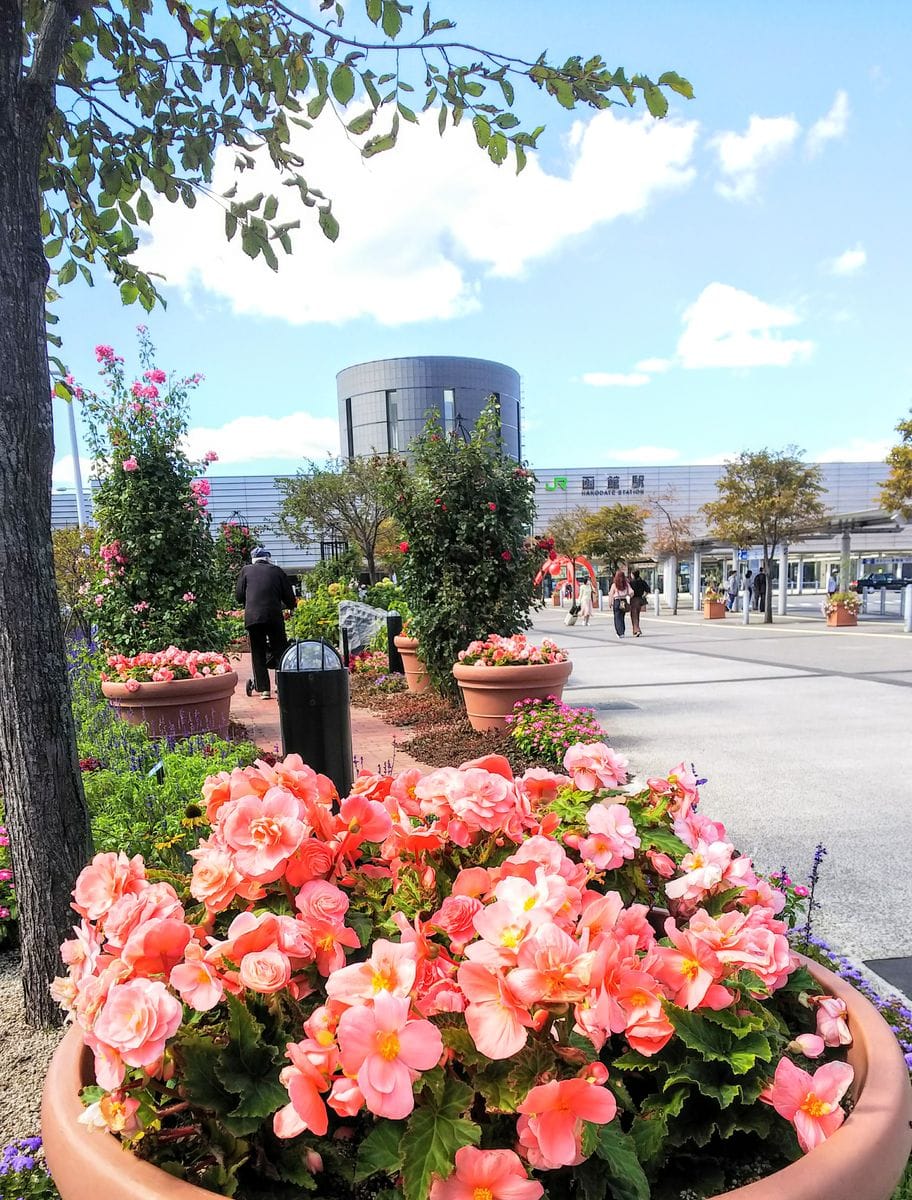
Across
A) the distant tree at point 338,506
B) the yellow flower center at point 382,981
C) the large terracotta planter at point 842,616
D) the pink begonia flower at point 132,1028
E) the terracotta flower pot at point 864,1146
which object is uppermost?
the distant tree at point 338,506

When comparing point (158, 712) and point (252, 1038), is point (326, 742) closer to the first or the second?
point (252, 1038)

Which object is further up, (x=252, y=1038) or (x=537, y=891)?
(x=537, y=891)

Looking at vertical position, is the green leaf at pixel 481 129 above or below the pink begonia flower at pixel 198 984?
above

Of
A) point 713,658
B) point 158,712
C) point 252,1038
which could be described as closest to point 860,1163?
point 252,1038

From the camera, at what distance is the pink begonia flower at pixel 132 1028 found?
0.93m

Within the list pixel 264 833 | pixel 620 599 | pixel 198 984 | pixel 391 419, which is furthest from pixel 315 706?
pixel 391 419

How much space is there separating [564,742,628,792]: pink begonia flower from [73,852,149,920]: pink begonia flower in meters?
0.82

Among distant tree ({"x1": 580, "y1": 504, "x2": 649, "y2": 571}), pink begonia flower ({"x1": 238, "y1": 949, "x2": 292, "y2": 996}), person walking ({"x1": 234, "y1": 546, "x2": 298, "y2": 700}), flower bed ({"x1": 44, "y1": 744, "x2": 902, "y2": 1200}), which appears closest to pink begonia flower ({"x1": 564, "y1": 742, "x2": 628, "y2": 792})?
flower bed ({"x1": 44, "y1": 744, "x2": 902, "y2": 1200})

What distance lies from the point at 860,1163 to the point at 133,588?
24.5ft

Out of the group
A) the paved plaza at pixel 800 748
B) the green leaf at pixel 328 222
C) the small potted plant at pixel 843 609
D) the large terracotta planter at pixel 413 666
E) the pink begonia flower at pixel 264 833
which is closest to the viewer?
the pink begonia flower at pixel 264 833

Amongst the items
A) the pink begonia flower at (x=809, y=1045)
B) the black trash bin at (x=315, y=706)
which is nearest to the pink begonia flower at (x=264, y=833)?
the pink begonia flower at (x=809, y=1045)

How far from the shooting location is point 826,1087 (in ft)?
3.40

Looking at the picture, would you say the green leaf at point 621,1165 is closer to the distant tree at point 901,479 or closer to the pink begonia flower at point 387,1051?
the pink begonia flower at point 387,1051

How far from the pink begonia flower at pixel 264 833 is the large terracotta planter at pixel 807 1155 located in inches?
15.3
